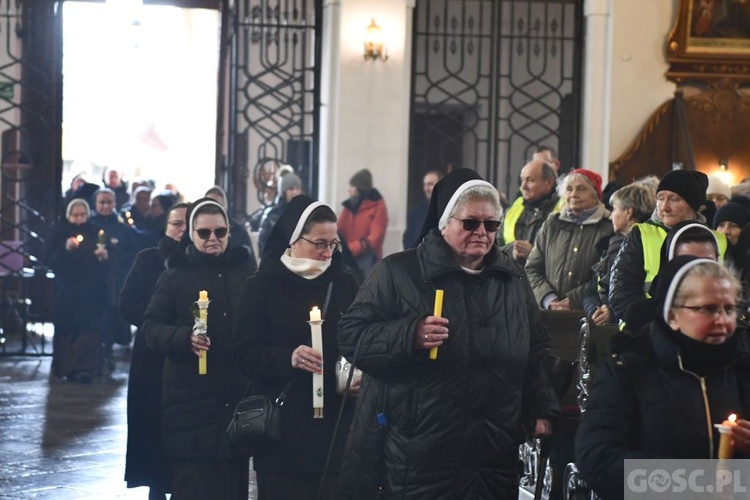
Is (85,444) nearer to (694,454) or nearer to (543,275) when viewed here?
(543,275)

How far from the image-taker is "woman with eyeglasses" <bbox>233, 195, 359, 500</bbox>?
18.7 ft

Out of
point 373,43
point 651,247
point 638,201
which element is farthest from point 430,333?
point 373,43

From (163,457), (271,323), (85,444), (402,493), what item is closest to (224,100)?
(85,444)

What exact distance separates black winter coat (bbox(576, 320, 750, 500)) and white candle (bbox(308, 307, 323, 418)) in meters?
1.72

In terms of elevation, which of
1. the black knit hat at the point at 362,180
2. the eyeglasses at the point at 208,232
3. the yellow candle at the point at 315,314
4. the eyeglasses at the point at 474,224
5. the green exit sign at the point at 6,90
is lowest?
the yellow candle at the point at 315,314

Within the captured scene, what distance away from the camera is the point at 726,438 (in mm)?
3924

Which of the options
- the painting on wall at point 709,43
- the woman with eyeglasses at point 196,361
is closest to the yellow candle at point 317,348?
the woman with eyeglasses at point 196,361

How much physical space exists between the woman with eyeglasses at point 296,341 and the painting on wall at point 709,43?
1042 cm

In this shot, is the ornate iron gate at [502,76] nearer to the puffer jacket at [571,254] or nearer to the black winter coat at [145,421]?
the puffer jacket at [571,254]

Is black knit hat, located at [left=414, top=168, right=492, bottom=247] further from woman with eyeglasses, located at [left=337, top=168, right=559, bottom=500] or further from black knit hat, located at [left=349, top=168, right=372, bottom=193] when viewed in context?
black knit hat, located at [left=349, top=168, right=372, bottom=193]

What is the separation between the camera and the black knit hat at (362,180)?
14.4 meters

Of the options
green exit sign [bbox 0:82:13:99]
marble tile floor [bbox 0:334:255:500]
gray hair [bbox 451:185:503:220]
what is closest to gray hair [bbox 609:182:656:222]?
marble tile floor [bbox 0:334:255:500]

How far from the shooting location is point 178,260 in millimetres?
6777

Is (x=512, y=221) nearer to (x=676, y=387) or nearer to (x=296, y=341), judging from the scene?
(x=296, y=341)
